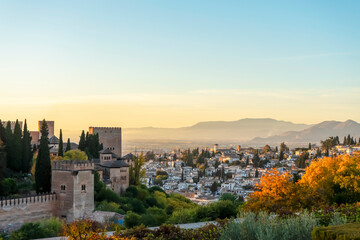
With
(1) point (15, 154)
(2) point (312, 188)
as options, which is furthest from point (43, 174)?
(2) point (312, 188)

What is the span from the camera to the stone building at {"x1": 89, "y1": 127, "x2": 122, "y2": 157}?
4118 cm

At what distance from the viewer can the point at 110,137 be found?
136 feet

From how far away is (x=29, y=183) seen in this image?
2738 cm

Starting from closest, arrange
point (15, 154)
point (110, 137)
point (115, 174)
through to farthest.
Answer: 1. point (115, 174)
2. point (15, 154)
3. point (110, 137)

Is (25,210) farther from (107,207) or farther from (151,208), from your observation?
(151,208)

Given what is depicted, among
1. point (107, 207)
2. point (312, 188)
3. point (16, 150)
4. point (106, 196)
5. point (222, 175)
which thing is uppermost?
A: point (16, 150)

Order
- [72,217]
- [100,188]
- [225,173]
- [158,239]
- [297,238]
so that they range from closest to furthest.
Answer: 1. [297,238]
2. [158,239]
3. [72,217]
4. [100,188]
5. [225,173]

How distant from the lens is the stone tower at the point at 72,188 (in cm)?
2222

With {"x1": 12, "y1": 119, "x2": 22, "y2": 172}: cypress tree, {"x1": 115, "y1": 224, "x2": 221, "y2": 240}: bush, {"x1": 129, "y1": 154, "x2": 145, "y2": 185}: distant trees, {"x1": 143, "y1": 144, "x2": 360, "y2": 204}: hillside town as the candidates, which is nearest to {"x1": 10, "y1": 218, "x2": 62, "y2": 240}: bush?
{"x1": 115, "y1": 224, "x2": 221, "y2": 240}: bush

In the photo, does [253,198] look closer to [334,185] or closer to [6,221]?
[334,185]

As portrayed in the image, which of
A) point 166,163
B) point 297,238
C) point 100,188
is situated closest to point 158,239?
point 297,238

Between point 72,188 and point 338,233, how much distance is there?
1848 centimetres

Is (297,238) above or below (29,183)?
above

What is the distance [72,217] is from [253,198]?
420 inches
